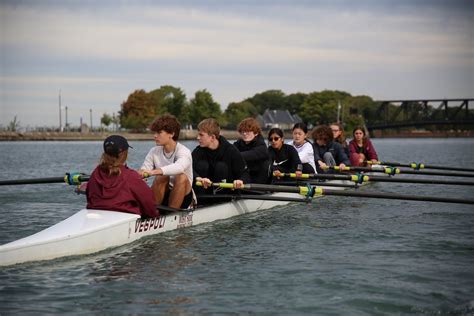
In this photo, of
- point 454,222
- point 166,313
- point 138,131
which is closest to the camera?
point 166,313

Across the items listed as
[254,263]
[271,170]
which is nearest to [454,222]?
[271,170]

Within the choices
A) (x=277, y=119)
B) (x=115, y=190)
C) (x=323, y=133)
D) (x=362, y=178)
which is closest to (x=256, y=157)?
(x=362, y=178)

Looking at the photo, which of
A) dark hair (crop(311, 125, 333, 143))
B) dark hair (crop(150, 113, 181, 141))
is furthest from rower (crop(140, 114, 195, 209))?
dark hair (crop(311, 125, 333, 143))

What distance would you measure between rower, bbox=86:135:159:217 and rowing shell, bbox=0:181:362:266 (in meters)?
0.13

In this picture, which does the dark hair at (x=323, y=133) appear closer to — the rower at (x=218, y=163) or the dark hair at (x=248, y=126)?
the dark hair at (x=248, y=126)

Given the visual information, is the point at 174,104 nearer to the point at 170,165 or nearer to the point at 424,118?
the point at 424,118

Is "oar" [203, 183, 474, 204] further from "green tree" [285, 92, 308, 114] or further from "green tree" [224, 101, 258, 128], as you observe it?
"green tree" [285, 92, 308, 114]

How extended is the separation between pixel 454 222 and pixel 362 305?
617 cm

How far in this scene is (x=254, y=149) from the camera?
1263 cm

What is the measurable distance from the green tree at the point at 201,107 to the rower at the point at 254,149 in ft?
302

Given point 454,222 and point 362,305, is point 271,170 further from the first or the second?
point 362,305

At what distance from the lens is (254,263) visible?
8.30 m

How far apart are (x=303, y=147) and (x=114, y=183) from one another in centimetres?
753

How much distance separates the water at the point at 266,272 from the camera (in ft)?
21.2
